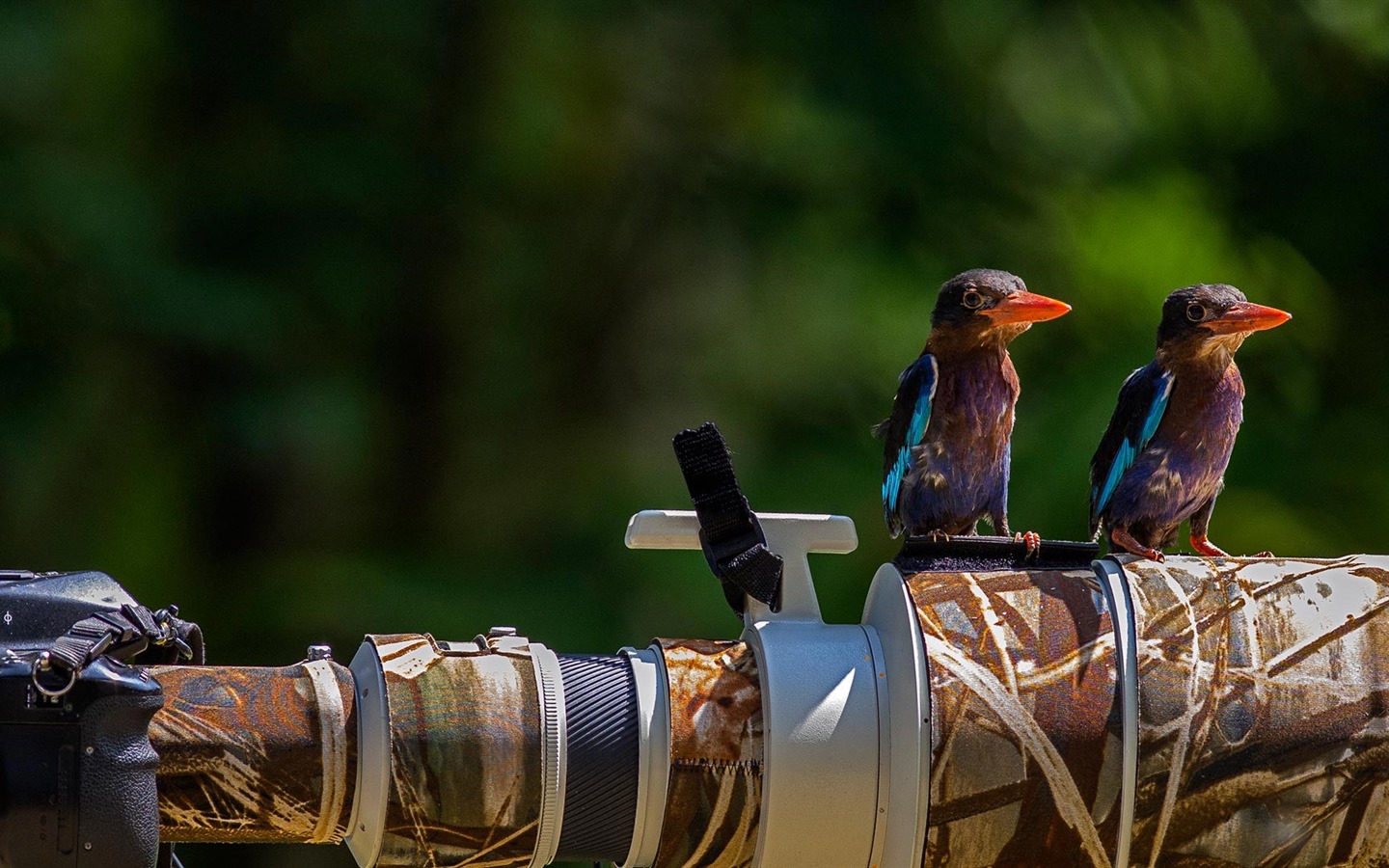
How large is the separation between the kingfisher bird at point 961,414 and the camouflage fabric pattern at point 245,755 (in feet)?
2.75

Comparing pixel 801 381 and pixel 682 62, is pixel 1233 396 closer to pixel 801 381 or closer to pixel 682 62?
pixel 801 381

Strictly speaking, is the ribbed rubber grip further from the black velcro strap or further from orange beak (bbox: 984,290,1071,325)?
orange beak (bbox: 984,290,1071,325)

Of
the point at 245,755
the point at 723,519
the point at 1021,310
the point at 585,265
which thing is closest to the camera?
the point at 245,755

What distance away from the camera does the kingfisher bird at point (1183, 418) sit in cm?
204

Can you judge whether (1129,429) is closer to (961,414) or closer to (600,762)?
(961,414)

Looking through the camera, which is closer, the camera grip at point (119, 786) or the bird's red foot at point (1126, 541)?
the camera grip at point (119, 786)

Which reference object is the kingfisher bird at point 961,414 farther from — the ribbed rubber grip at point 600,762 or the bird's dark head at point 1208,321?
the ribbed rubber grip at point 600,762

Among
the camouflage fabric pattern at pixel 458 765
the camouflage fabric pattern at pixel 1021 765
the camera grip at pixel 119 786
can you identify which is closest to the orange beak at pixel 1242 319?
the camouflage fabric pattern at pixel 1021 765

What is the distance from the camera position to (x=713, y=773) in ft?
5.17

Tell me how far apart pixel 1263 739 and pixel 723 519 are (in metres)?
0.51

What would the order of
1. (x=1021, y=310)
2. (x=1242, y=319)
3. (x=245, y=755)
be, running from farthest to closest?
(x=1021, y=310) < (x=1242, y=319) < (x=245, y=755)

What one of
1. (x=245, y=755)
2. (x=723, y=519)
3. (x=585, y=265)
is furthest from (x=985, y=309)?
(x=585, y=265)

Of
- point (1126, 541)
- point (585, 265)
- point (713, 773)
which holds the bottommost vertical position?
point (713, 773)

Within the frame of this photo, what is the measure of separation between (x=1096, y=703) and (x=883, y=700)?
0.18 meters
